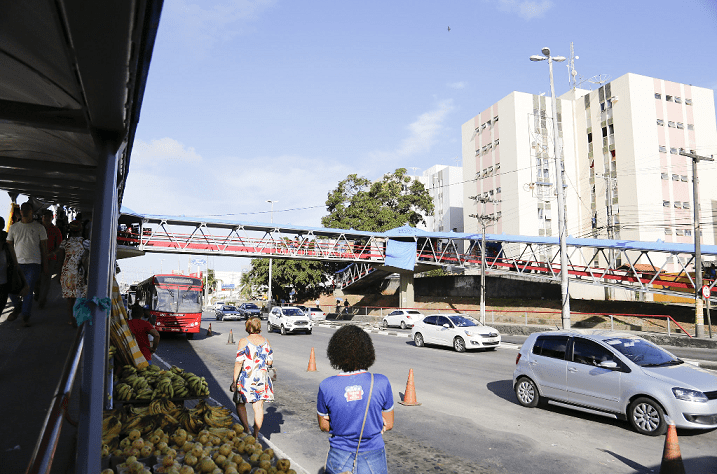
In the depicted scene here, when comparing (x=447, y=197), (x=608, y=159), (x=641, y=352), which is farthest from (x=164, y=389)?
(x=447, y=197)

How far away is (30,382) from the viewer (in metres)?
5.76

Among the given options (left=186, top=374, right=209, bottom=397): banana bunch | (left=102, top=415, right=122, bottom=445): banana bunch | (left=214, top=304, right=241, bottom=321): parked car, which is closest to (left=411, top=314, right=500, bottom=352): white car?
(left=186, top=374, right=209, bottom=397): banana bunch

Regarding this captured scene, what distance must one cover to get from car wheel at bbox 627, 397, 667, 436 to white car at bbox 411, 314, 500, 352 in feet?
37.0

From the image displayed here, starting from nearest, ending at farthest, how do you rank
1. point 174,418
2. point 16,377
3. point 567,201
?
point 174,418 → point 16,377 → point 567,201

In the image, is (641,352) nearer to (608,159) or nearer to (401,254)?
(401,254)

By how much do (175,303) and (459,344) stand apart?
44.6ft

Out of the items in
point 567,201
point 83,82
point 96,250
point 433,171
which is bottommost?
point 96,250

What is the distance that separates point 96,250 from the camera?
341 cm

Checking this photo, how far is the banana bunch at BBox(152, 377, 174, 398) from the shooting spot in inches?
220

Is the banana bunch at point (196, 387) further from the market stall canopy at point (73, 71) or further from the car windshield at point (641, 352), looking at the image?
the car windshield at point (641, 352)

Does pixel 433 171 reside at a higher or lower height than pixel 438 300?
higher

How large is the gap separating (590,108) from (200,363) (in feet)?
178

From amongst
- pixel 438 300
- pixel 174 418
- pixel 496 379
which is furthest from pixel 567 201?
pixel 174 418

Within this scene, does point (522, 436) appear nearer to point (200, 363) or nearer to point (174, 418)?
point (174, 418)
